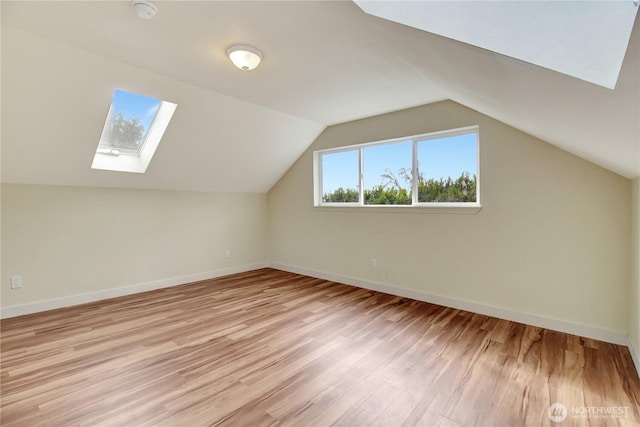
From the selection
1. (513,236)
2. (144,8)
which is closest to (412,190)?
(513,236)

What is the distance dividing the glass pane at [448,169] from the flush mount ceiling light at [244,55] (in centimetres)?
221

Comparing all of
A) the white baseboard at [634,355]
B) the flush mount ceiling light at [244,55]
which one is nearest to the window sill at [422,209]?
the white baseboard at [634,355]

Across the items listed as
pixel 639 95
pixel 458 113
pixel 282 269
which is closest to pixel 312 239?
pixel 282 269

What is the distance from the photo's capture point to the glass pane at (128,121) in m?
3.18

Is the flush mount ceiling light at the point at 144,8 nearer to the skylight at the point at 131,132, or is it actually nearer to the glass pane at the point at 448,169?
the skylight at the point at 131,132

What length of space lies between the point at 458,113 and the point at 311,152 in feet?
7.24

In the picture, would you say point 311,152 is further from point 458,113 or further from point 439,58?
point 439,58

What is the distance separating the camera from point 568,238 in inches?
105

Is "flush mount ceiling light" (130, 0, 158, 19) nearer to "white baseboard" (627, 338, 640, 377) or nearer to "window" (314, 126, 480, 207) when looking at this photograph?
"window" (314, 126, 480, 207)

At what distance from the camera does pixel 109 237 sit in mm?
3717

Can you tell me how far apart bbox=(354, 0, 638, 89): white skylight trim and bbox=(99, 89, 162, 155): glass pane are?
10.0 feet

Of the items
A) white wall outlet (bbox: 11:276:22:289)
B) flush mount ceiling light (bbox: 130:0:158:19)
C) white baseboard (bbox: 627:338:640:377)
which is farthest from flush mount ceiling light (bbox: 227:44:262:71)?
white baseboard (bbox: 627:338:640:377)

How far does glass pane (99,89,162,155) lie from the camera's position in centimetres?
318

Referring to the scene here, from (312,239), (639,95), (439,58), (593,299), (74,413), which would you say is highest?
(439,58)
